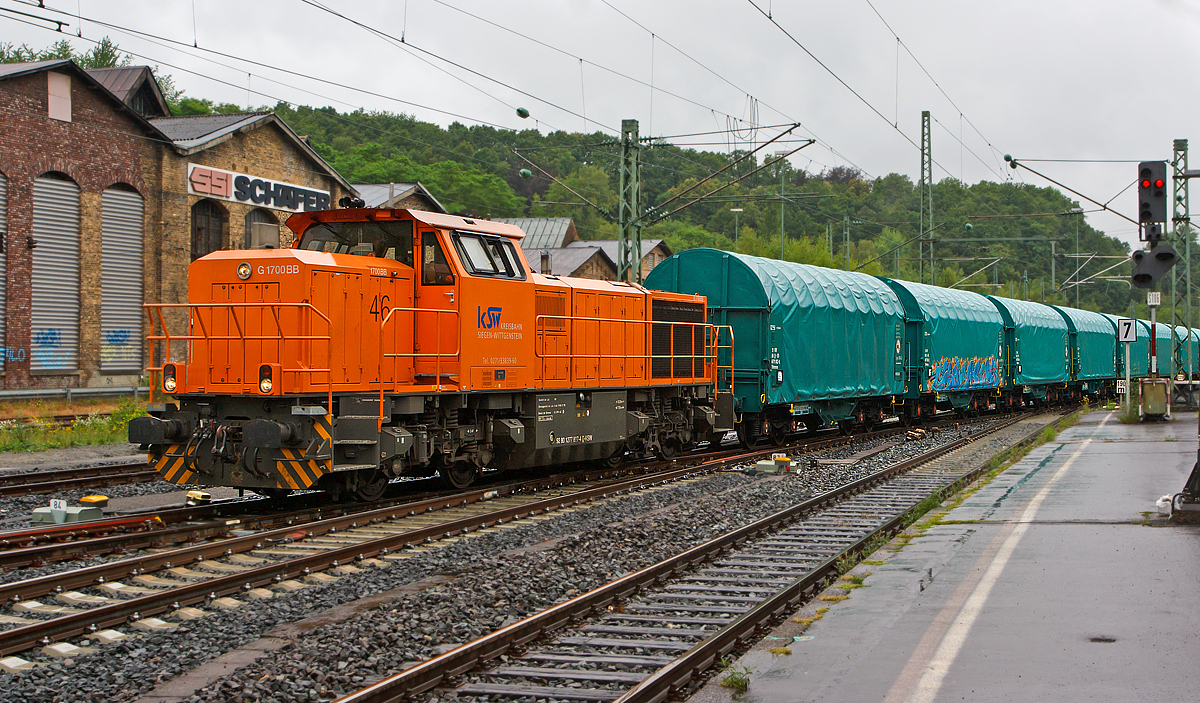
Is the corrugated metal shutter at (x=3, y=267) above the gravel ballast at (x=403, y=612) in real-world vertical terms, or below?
above

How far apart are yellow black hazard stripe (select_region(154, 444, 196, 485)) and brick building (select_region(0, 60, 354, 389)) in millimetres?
13678

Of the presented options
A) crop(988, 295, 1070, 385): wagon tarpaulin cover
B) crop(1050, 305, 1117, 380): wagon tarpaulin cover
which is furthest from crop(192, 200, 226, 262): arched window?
crop(1050, 305, 1117, 380): wagon tarpaulin cover

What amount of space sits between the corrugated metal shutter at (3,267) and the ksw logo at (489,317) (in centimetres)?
1945

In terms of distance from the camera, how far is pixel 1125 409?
94.5 ft

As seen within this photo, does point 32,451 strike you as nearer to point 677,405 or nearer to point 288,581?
point 677,405

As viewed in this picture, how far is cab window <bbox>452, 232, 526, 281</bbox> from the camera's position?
500 inches

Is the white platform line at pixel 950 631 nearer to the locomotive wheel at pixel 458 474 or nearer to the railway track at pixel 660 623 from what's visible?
the railway track at pixel 660 623

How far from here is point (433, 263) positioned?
493 inches

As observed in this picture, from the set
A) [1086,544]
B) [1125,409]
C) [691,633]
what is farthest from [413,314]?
[1125,409]

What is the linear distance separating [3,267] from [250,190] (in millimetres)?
8591

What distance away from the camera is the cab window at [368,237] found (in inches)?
492

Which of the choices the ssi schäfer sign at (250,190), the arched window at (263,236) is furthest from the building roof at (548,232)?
the arched window at (263,236)

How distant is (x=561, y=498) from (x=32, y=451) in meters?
12.6

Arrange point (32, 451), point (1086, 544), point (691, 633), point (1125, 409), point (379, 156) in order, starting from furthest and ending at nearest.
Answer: point (379, 156) < point (1125, 409) < point (32, 451) < point (1086, 544) < point (691, 633)
